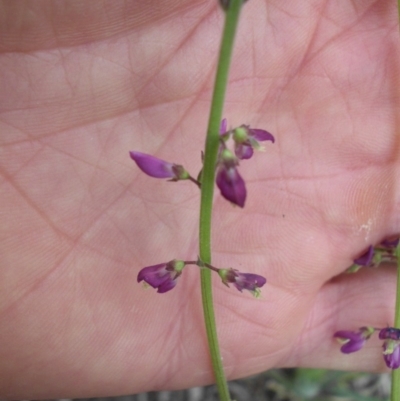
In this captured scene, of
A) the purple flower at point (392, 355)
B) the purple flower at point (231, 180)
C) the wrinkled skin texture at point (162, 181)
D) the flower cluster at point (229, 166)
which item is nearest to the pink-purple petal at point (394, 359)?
the purple flower at point (392, 355)

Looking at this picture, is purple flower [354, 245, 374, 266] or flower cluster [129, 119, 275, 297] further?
purple flower [354, 245, 374, 266]

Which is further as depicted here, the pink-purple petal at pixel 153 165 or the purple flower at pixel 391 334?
the purple flower at pixel 391 334

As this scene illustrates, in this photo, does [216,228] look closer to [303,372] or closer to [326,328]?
[326,328]

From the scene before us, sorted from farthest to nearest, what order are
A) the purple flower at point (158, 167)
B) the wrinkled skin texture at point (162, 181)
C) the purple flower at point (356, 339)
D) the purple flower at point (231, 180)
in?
the purple flower at point (356, 339) → the wrinkled skin texture at point (162, 181) → the purple flower at point (158, 167) → the purple flower at point (231, 180)

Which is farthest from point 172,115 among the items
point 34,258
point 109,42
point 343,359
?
point 343,359

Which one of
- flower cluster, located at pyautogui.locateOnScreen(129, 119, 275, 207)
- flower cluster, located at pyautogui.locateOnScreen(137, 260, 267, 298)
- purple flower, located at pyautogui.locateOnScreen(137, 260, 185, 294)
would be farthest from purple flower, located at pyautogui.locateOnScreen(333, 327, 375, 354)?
flower cluster, located at pyautogui.locateOnScreen(129, 119, 275, 207)

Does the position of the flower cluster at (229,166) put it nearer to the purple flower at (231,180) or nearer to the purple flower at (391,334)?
the purple flower at (231,180)

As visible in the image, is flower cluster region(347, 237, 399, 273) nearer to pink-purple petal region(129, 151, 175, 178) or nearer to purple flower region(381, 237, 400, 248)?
purple flower region(381, 237, 400, 248)
